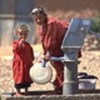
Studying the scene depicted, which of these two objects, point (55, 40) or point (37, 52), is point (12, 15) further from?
point (55, 40)

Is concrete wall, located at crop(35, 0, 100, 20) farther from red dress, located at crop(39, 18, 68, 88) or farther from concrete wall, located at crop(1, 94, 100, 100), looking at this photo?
concrete wall, located at crop(1, 94, 100, 100)

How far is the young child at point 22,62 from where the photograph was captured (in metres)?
8.01

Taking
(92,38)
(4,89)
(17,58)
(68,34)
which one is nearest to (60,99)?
(68,34)

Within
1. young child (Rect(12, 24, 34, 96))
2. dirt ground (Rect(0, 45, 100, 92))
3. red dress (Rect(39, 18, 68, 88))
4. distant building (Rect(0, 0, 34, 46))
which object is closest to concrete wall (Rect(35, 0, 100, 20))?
distant building (Rect(0, 0, 34, 46))

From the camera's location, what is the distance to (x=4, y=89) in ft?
35.6

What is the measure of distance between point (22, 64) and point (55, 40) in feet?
2.15

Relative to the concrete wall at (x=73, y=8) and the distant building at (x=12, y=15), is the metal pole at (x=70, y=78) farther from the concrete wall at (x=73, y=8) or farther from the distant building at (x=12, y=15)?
the distant building at (x=12, y=15)

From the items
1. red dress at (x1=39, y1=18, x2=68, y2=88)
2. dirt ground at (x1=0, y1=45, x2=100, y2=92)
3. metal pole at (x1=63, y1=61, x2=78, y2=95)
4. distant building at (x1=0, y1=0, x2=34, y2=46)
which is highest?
distant building at (x1=0, y1=0, x2=34, y2=46)

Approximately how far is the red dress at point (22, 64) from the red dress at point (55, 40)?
1.41 feet

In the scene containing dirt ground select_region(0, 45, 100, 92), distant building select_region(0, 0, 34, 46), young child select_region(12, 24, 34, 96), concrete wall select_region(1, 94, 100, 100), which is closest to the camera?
concrete wall select_region(1, 94, 100, 100)

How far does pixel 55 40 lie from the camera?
7.66 meters

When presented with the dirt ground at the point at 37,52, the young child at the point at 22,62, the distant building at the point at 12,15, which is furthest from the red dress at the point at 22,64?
the distant building at the point at 12,15

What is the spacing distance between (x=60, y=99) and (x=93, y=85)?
4.33ft

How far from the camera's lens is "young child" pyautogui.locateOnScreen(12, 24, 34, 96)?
8.01 m
